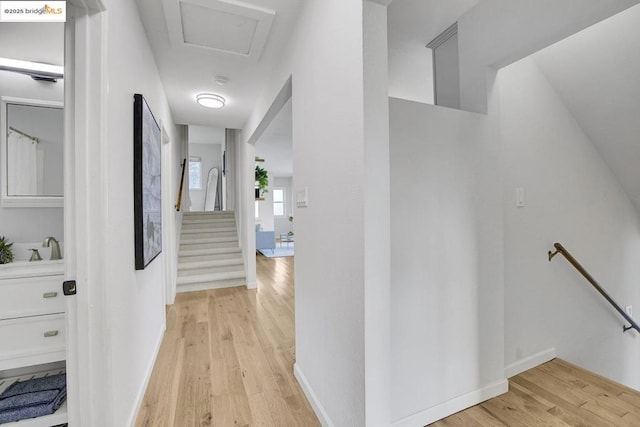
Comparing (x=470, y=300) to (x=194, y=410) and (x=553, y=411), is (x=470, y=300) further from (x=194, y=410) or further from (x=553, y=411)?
(x=194, y=410)

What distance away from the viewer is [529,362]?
193 centimetres

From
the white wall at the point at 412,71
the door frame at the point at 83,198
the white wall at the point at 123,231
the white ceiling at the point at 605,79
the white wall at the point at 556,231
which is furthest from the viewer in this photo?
the white wall at the point at 412,71

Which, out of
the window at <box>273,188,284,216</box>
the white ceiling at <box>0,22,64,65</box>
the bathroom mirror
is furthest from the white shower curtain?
the window at <box>273,188,284,216</box>

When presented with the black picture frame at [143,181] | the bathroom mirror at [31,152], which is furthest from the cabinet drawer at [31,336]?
the bathroom mirror at [31,152]

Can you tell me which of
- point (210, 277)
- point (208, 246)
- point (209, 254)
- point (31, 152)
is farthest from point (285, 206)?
point (31, 152)

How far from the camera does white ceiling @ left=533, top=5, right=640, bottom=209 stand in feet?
5.82

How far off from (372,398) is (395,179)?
0.99 meters

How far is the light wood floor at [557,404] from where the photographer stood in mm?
1447

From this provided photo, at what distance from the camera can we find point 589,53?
191 cm

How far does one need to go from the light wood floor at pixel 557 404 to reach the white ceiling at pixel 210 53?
2.68m

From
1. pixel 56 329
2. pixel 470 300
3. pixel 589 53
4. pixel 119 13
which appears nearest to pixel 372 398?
pixel 470 300

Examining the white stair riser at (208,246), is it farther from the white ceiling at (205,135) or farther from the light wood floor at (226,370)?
the white ceiling at (205,135)

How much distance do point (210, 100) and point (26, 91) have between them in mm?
1574

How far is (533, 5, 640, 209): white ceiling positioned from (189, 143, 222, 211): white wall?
294 inches
